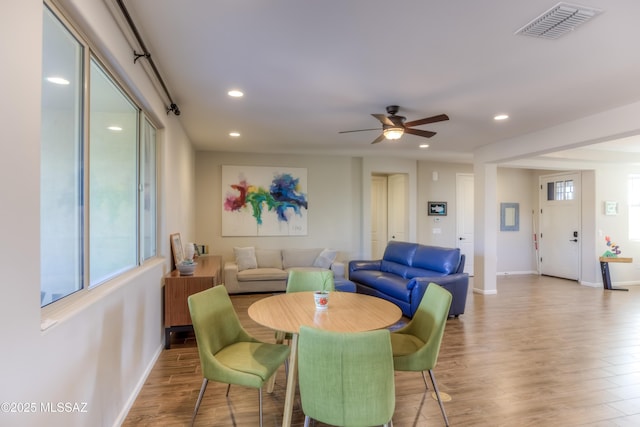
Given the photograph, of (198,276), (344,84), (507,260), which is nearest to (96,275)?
(198,276)

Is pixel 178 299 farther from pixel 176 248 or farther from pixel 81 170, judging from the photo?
pixel 81 170

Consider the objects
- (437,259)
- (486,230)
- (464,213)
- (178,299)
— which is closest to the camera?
(178,299)

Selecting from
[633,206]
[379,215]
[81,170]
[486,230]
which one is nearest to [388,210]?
[379,215]

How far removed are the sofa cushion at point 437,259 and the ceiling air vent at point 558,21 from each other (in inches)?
121

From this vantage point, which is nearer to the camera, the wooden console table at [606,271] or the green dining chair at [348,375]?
the green dining chair at [348,375]

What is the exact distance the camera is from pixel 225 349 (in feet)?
7.54

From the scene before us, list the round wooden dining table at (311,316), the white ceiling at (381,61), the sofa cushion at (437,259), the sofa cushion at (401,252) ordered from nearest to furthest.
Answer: the round wooden dining table at (311,316), the white ceiling at (381,61), the sofa cushion at (437,259), the sofa cushion at (401,252)

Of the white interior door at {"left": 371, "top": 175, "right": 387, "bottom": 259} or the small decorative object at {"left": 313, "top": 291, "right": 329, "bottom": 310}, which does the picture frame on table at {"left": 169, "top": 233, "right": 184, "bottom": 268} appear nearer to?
the small decorative object at {"left": 313, "top": 291, "right": 329, "bottom": 310}

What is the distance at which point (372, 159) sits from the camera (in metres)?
7.09

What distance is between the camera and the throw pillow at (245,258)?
20.0 feet

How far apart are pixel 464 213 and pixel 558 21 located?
6160 mm

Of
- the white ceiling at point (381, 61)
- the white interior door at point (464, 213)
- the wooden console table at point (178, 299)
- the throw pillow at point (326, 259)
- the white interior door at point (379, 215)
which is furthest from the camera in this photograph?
the white interior door at point (379, 215)

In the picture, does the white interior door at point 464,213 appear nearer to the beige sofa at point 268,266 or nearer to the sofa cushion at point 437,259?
the sofa cushion at point 437,259

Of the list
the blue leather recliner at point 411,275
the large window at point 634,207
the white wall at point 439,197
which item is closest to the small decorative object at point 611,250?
the large window at point 634,207
